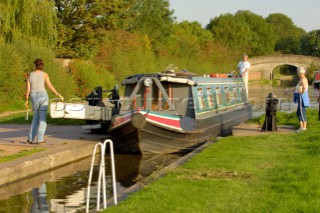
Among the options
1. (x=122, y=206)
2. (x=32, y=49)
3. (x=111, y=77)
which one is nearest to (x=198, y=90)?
(x=122, y=206)

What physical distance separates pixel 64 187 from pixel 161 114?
14.4ft

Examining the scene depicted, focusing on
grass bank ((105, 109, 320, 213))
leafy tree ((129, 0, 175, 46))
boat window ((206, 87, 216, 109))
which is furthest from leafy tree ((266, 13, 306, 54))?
grass bank ((105, 109, 320, 213))

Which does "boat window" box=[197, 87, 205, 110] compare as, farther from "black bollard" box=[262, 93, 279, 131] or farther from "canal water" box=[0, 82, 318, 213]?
"canal water" box=[0, 82, 318, 213]

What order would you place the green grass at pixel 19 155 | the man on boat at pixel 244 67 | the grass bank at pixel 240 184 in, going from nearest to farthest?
the grass bank at pixel 240 184 → the green grass at pixel 19 155 → the man on boat at pixel 244 67

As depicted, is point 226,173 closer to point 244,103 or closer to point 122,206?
point 122,206

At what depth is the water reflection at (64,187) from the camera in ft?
27.9

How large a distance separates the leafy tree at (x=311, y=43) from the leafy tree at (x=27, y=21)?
87.0 metres

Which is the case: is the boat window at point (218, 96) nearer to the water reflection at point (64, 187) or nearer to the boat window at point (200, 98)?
the boat window at point (200, 98)

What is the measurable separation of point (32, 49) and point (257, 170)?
19.2 m

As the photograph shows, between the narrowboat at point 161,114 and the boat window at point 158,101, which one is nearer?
the narrowboat at point 161,114

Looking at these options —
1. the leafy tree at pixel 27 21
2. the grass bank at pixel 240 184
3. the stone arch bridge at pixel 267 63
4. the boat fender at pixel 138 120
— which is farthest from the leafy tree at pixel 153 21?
the grass bank at pixel 240 184

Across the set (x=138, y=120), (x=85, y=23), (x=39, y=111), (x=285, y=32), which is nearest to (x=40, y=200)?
(x=39, y=111)

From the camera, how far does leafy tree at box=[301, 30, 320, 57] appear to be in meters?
109

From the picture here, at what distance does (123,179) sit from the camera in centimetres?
1105
